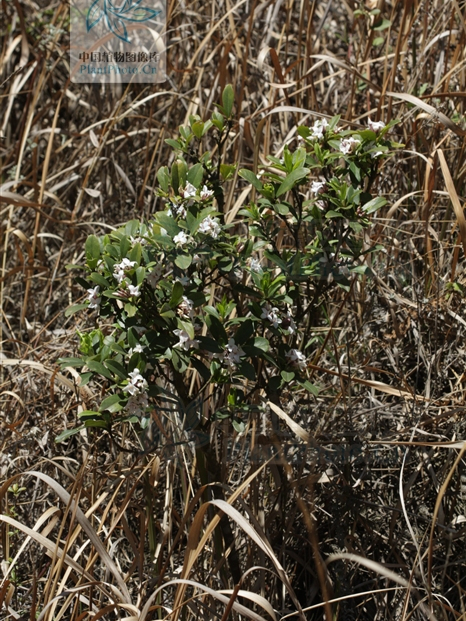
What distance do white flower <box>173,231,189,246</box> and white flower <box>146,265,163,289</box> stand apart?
7 centimetres

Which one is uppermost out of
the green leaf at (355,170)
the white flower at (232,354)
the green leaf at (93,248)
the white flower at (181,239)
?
the green leaf at (355,170)

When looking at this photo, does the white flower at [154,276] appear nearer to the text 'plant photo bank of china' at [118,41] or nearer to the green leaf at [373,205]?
the green leaf at [373,205]

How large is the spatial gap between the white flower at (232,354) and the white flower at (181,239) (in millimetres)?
181

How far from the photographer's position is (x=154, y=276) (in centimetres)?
112

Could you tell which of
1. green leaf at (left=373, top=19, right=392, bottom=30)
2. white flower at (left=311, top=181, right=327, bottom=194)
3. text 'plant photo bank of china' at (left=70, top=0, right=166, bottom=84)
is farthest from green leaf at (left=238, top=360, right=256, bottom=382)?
text 'plant photo bank of china' at (left=70, top=0, right=166, bottom=84)

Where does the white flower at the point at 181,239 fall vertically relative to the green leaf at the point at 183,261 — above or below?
above

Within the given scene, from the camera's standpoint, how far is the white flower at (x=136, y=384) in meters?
1.06

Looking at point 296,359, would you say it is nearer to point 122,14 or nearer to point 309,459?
point 309,459

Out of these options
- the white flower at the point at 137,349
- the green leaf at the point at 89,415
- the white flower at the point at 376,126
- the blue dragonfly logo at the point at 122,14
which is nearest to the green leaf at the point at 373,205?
the white flower at the point at 376,126

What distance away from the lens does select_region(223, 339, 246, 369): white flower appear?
1.11 m

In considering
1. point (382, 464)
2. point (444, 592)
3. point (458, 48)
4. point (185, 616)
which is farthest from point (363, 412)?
point (458, 48)

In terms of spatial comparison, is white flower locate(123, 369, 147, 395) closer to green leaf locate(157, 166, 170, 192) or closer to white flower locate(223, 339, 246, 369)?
white flower locate(223, 339, 246, 369)

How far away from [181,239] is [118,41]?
141 cm

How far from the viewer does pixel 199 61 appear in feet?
7.34
